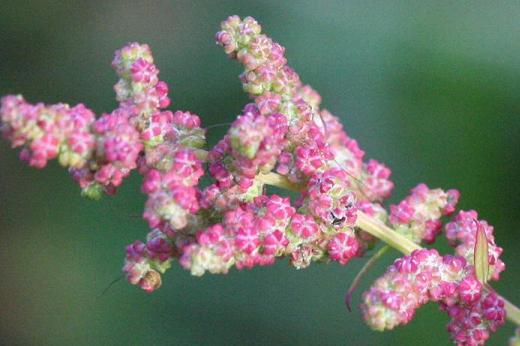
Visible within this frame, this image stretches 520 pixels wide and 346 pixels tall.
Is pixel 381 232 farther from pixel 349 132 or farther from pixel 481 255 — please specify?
pixel 349 132

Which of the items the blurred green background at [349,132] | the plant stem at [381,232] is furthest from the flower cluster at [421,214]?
the blurred green background at [349,132]

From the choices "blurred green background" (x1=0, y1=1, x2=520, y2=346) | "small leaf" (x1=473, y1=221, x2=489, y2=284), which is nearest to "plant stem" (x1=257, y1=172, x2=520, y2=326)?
"small leaf" (x1=473, y1=221, x2=489, y2=284)

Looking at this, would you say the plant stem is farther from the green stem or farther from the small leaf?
the small leaf

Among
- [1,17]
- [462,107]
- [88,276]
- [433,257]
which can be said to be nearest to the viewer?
[433,257]

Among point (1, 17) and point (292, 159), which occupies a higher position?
point (292, 159)

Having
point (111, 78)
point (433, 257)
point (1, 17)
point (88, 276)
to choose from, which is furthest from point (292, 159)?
point (1, 17)

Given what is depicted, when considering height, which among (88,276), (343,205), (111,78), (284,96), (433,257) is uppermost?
(284,96)

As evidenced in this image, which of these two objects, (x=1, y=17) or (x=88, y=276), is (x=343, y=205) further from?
(x=1, y=17)
